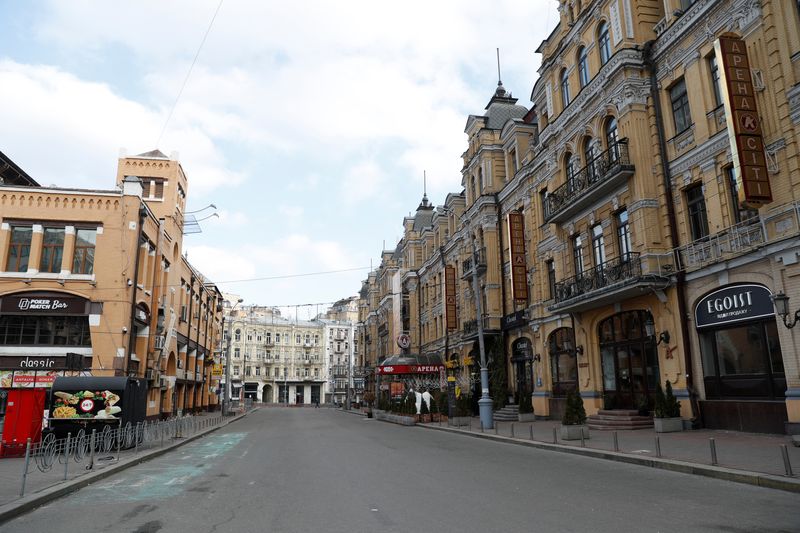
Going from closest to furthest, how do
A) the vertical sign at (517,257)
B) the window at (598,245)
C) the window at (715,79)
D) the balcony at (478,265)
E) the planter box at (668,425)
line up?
→ 1. the window at (715,79)
2. the planter box at (668,425)
3. the window at (598,245)
4. the vertical sign at (517,257)
5. the balcony at (478,265)

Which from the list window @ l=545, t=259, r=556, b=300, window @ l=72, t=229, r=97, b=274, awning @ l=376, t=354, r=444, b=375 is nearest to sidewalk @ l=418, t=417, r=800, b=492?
window @ l=545, t=259, r=556, b=300

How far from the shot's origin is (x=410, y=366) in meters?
39.0

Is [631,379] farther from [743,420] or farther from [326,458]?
[326,458]

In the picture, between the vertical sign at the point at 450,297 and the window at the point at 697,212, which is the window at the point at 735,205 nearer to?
the window at the point at 697,212

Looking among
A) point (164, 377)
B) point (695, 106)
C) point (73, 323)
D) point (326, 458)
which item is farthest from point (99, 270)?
point (695, 106)

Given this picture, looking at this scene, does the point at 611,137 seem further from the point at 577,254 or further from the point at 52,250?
the point at 52,250

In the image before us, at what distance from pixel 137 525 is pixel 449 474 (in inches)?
247

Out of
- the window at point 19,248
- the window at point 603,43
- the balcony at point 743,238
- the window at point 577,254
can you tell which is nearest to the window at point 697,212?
the balcony at point 743,238

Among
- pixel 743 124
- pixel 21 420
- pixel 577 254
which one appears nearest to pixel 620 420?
pixel 577 254

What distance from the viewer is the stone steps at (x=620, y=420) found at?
20.5 metres

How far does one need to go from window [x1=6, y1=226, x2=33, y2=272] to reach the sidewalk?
74.2ft

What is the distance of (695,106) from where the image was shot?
1891cm

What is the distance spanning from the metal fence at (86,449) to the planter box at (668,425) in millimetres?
16264

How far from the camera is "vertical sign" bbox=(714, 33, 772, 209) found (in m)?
15.0
